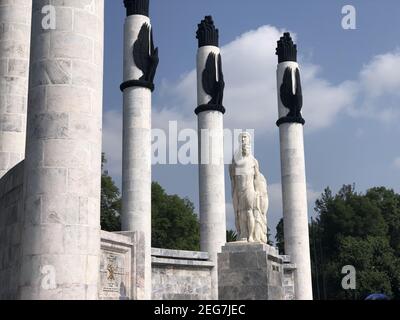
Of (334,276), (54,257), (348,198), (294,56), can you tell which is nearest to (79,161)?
(54,257)

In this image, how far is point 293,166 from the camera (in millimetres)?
35625

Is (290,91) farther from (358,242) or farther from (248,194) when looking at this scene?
(358,242)

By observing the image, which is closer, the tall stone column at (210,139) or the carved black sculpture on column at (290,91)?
the tall stone column at (210,139)

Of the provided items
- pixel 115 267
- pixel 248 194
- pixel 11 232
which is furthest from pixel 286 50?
pixel 11 232

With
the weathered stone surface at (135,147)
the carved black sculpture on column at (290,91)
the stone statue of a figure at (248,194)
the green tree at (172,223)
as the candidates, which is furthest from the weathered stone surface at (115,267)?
the green tree at (172,223)

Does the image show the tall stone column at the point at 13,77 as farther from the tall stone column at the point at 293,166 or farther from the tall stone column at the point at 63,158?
the tall stone column at the point at 293,166

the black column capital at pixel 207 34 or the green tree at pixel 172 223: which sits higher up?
the black column capital at pixel 207 34

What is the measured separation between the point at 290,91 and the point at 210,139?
7443mm

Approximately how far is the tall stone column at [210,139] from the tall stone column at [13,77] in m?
16.1

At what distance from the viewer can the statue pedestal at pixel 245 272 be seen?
65.8 feet

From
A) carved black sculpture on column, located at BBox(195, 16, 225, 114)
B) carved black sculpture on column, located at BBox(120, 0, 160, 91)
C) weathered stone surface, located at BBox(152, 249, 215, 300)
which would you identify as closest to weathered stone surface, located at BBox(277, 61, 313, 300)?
carved black sculpture on column, located at BBox(195, 16, 225, 114)

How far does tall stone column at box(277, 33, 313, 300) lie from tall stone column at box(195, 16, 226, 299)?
5.51m

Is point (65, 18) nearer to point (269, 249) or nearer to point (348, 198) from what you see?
point (269, 249)

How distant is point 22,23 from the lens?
16078 millimetres
